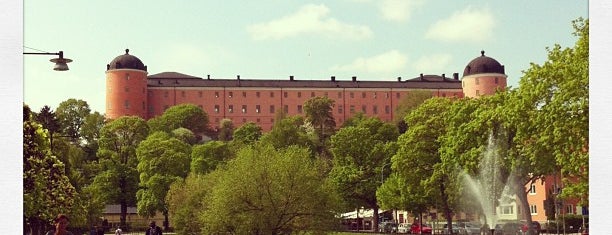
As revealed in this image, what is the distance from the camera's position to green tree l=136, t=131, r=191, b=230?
55156 mm

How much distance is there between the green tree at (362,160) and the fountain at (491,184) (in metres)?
18.4

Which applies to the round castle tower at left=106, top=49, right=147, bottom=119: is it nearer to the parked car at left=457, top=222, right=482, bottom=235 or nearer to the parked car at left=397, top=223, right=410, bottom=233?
the parked car at left=397, top=223, right=410, bottom=233

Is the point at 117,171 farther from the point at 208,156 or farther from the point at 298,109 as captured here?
the point at 298,109

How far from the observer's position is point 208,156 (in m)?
62.8

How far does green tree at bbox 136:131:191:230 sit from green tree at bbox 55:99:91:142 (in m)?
10.0

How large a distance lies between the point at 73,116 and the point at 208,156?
42.7ft

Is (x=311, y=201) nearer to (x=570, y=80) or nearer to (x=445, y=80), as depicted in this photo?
(x=570, y=80)

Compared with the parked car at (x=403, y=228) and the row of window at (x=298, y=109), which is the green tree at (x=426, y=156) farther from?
the row of window at (x=298, y=109)

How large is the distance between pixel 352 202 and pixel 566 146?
3146 centimetres

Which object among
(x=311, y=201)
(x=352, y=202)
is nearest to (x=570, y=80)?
(x=311, y=201)

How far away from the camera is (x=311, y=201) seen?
88.4 ft

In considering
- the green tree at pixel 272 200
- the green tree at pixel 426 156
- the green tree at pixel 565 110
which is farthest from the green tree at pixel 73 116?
the green tree at pixel 565 110

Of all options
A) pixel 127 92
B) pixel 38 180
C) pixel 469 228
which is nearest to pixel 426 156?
pixel 469 228

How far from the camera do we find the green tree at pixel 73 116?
67.4 metres
